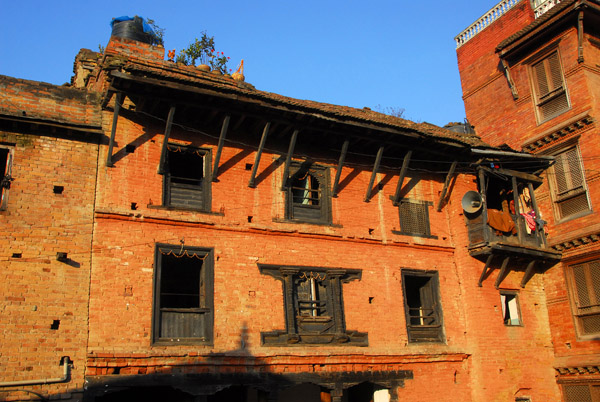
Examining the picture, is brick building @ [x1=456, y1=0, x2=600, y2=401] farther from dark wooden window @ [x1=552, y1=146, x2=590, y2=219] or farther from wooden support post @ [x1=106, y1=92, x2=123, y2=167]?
wooden support post @ [x1=106, y1=92, x2=123, y2=167]

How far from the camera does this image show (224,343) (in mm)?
13406

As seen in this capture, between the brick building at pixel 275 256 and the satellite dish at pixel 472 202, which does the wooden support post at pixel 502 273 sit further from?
the satellite dish at pixel 472 202

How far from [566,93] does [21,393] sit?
16508 mm

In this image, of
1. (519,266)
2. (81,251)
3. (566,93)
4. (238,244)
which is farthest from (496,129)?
(81,251)

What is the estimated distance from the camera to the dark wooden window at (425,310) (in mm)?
16016

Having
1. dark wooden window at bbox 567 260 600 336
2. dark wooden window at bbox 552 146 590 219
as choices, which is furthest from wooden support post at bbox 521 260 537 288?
dark wooden window at bbox 552 146 590 219

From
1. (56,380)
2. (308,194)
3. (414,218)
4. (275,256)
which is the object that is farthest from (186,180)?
(414,218)

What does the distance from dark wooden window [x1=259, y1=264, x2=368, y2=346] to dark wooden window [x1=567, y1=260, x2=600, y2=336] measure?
21.6 ft

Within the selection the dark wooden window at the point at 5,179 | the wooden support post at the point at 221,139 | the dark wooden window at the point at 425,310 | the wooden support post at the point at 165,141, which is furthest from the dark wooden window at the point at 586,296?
the dark wooden window at the point at 5,179

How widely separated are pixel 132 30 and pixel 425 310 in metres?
11.5

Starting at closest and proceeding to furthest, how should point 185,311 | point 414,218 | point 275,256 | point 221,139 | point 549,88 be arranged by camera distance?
1. point 185,311
2. point 221,139
3. point 275,256
4. point 414,218
5. point 549,88

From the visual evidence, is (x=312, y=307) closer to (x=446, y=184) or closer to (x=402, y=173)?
(x=402, y=173)

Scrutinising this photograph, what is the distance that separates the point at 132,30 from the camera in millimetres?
17109

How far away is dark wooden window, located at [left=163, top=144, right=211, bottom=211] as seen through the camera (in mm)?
14406
